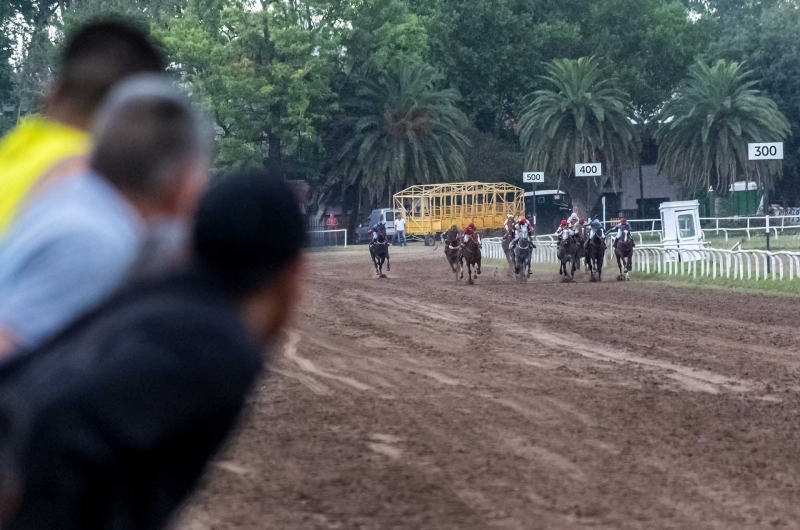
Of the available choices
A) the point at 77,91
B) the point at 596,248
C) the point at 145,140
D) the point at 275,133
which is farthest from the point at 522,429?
the point at 275,133

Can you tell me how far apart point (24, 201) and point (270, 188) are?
851mm

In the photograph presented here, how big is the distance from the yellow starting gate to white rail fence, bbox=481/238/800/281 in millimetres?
22339

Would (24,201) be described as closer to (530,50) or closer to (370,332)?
(370,332)

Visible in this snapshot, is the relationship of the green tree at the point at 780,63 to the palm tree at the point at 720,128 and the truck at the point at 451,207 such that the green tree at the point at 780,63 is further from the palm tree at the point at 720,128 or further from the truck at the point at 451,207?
the truck at the point at 451,207

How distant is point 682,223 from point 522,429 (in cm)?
2713

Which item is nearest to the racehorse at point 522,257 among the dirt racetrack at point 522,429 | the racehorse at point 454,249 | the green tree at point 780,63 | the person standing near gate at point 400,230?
the racehorse at point 454,249

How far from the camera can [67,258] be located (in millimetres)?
2525

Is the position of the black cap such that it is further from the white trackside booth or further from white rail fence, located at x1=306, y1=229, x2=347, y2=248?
white rail fence, located at x1=306, y1=229, x2=347, y2=248

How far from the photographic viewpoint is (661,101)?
75.8m

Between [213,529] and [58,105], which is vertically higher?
[58,105]

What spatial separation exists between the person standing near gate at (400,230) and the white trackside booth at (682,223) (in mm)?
24841

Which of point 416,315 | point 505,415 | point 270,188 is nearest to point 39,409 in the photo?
point 270,188

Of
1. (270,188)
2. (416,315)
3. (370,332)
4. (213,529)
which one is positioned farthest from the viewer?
(416,315)

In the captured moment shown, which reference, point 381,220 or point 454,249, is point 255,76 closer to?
point 381,220
